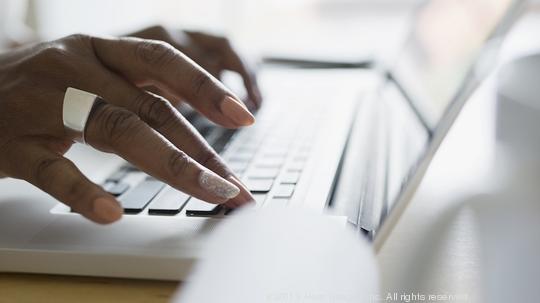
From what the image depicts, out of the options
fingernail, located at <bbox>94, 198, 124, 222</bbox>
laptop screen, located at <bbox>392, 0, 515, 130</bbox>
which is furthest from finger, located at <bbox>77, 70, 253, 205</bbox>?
laptop screen, located at <bbox>392, 0, 515, 130</bbox>

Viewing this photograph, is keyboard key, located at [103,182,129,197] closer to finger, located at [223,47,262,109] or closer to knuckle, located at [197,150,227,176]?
knuckle, located at [197,150,227,176]

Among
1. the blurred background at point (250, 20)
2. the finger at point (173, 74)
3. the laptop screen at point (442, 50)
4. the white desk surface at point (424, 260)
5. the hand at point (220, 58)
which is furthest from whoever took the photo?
the blurred background at point (250, 20)

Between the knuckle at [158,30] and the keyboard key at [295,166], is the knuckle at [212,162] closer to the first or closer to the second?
the keyboard key at [295,166]

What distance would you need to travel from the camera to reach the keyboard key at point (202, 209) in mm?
478

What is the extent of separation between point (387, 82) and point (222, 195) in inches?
27.0

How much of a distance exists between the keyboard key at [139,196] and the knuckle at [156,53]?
0.10 m

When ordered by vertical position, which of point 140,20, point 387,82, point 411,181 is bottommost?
point 411,181

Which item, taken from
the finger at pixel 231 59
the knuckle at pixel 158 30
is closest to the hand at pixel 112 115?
the knuckle at pixel 158 30

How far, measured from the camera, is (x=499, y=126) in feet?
2.40

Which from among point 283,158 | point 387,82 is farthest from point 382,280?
point 387,82

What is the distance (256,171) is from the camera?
590 millimetres

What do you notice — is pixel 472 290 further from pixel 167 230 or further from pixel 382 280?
pixel 167 230

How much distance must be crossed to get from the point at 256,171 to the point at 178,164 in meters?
0.15

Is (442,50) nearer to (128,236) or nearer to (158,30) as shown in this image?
(158,30)
